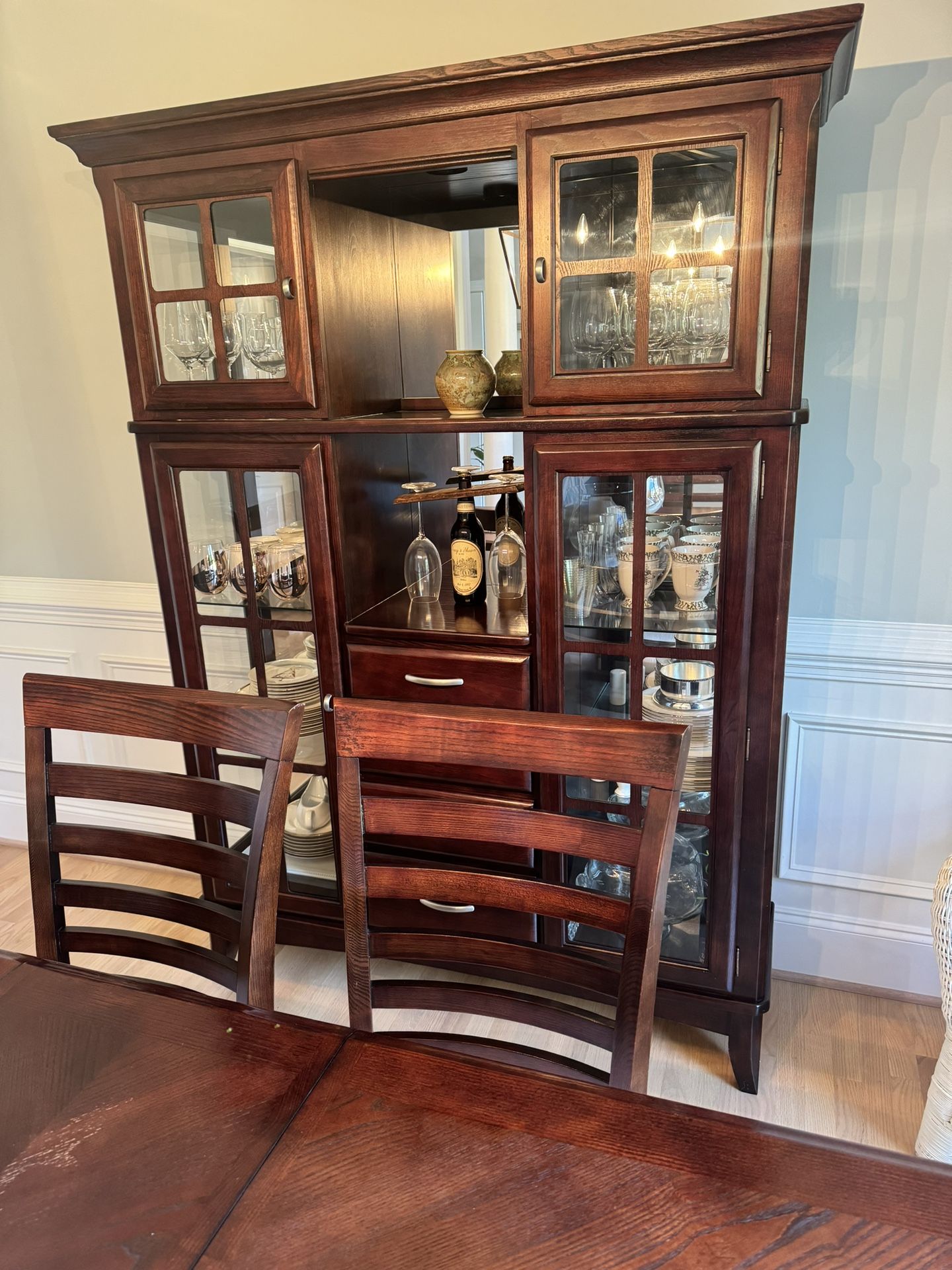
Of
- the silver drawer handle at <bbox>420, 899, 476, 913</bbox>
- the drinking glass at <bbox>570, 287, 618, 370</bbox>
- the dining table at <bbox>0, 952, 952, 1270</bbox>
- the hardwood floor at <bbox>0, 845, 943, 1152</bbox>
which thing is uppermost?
the drinking glass at <bbox>570, 287, 618, 370</bbox>


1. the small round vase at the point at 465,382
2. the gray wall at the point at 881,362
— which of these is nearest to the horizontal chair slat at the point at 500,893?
the small round vase at the point at 465,382

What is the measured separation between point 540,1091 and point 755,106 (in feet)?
4.53

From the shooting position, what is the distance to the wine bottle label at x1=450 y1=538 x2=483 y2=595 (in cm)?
187

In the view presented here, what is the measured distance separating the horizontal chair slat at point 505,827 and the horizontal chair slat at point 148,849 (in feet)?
0.69

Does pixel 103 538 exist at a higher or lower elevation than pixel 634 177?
lower

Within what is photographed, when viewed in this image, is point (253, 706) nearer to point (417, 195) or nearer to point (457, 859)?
point (457, 859)

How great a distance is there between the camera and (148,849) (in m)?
1.14

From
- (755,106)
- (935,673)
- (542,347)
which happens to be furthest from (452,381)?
(935,673)

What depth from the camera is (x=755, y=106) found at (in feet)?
4.40

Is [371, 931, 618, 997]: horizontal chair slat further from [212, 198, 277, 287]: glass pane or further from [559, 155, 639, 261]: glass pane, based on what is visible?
[212, 198, 277, 287]: glass pane

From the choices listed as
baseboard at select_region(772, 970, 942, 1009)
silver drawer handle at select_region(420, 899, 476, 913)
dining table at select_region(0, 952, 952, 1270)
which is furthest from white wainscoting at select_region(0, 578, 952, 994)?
dining table at select_region(0, 952, 952, 1270)

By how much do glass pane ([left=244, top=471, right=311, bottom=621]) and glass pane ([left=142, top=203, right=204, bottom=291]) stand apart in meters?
0.40

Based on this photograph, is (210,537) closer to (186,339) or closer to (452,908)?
(186,339)

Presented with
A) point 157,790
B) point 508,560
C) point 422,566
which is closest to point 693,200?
point 508,560
